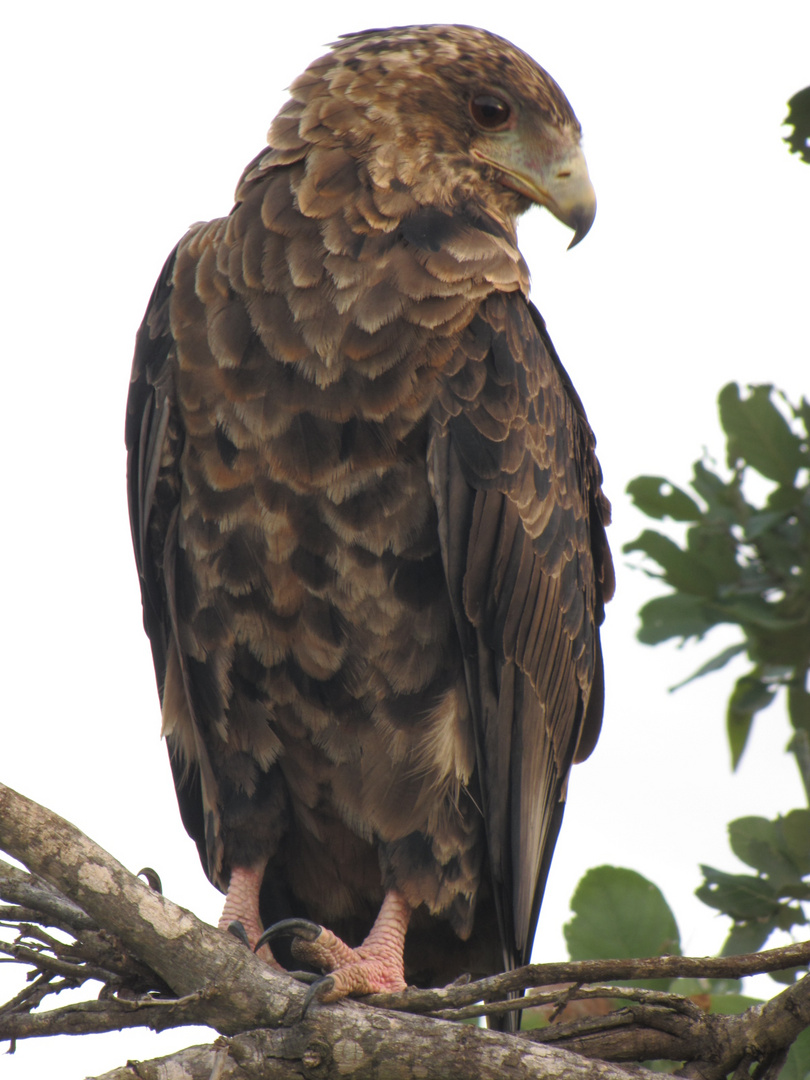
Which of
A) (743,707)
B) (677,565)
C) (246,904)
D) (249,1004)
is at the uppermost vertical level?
(677,565)

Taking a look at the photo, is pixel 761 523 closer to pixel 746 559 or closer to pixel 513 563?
pixel 746 559

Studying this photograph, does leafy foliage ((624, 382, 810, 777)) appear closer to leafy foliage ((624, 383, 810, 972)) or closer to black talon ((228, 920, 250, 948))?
leafy foliage ((624, 383, 810, 972))

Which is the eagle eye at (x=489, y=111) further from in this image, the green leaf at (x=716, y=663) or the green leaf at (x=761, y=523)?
the green leaf at (x=716, y=663)

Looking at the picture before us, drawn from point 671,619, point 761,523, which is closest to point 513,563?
point 761,523

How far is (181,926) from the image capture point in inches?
100

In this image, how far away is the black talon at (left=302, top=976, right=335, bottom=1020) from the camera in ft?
8.48

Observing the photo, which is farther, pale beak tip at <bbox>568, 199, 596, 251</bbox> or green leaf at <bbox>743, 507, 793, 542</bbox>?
green leaf at <bbox>743, 507, 793, 542</bbox>

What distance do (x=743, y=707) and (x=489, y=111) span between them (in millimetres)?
2766

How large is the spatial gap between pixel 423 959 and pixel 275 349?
1.95 meters

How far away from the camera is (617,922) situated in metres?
3.86

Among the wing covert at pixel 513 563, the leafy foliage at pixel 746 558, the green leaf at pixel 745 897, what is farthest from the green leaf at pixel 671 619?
the green leaf at pixel 745 897

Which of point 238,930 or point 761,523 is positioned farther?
point 761,523

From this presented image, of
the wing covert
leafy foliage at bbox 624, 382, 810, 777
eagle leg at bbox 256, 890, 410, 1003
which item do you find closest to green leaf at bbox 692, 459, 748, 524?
leafy foliage at bbox 624, 382, 810, 777

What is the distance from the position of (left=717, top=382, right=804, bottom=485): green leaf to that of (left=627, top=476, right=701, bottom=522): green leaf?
0.26m
